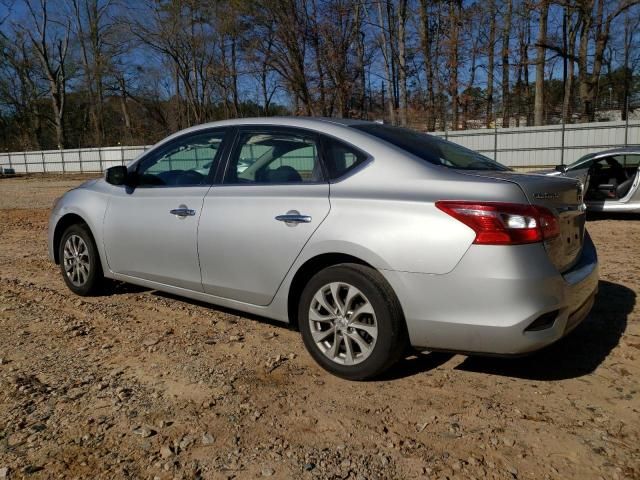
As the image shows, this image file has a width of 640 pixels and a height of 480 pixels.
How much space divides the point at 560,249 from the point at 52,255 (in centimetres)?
453

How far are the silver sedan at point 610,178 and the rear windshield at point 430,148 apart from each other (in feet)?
19.2

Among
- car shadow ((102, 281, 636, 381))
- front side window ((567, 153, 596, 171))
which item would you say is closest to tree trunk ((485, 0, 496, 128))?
front side window ((567, 153, 596, 171))

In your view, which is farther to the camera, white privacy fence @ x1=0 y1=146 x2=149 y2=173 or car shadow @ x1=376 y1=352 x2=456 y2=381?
white privacy fence @ x1=0 y1=146 x2=149 y2=173

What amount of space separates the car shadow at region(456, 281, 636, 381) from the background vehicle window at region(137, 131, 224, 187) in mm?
2278

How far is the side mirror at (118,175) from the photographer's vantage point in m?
4.49

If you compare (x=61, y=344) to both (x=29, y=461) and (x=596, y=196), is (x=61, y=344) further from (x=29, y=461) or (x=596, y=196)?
(x=596, y=196)

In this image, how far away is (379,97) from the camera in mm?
32844

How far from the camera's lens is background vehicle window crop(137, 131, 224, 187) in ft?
13.4

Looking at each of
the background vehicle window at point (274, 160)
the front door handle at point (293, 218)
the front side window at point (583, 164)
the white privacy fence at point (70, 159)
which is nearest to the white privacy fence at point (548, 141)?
the front side window at point (583, 164)

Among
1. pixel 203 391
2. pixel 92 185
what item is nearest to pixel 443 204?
pixel 203 391

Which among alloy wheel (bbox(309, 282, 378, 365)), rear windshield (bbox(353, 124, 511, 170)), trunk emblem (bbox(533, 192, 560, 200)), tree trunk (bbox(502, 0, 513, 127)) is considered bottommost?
alloy wheel (bbox(309, 282, 378, 365))

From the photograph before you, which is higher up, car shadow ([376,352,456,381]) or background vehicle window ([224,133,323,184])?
background vehicle window ([224,133,323,184])

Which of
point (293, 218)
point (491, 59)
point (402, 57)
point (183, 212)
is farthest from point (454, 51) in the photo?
point (293, 218)

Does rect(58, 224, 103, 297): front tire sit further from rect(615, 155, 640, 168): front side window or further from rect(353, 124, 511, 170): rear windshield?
rect(615, 155, 640, 168): front side window
